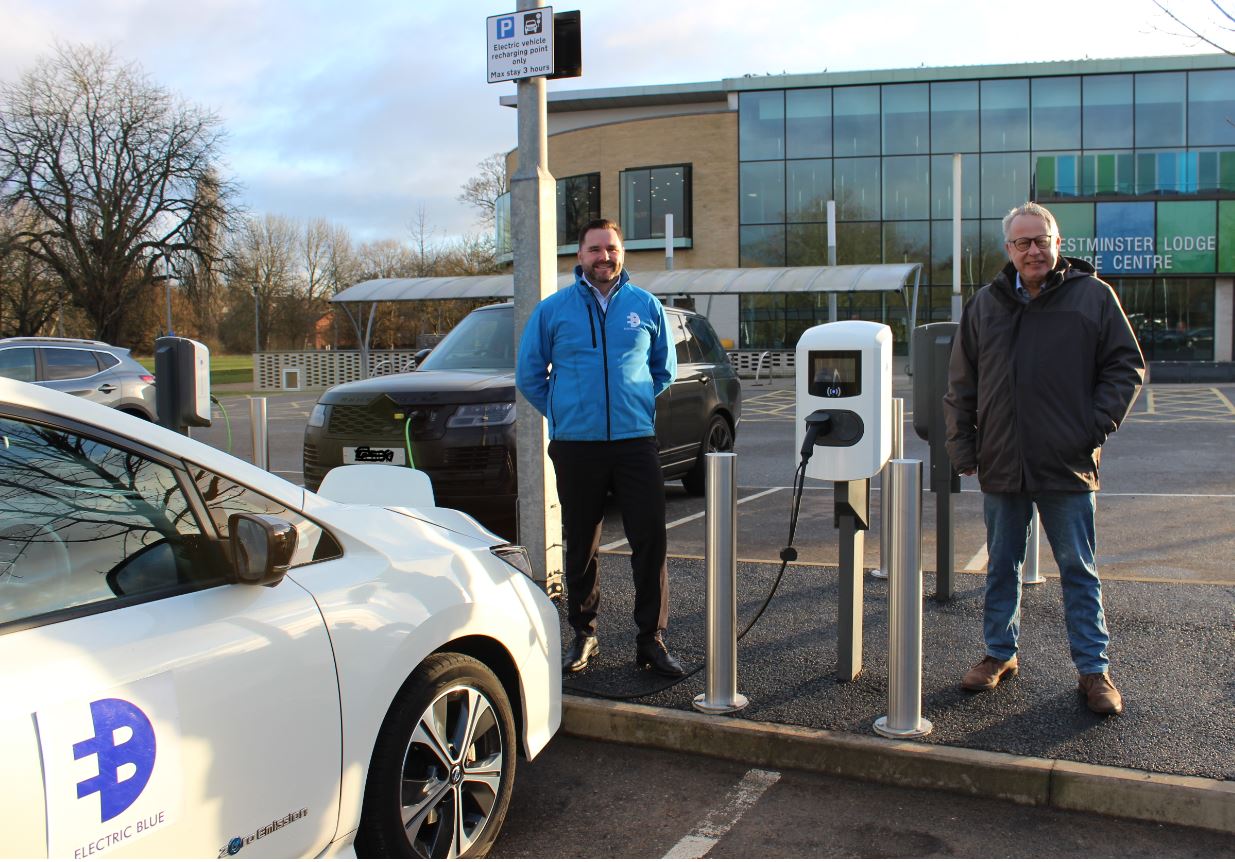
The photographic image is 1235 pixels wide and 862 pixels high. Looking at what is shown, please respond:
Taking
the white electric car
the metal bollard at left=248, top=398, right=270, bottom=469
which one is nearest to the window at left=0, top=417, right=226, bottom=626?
the white electric car

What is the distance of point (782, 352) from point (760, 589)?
109 feet

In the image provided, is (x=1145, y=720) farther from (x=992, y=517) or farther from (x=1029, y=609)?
(x=1029, y=609)

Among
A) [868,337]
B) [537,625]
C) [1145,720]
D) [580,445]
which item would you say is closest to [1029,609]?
[1145,720]

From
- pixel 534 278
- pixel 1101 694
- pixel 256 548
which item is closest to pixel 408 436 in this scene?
pixel 534 278

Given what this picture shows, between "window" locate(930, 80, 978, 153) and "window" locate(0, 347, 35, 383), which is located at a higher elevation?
"window" locate(930, 80, 978, 153)

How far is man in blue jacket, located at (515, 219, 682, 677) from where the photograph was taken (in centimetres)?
475

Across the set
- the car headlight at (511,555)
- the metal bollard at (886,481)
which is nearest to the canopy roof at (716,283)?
the metal bollard at (886,481)

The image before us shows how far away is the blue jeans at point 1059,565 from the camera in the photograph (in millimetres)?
4359

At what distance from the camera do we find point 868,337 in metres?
4.57

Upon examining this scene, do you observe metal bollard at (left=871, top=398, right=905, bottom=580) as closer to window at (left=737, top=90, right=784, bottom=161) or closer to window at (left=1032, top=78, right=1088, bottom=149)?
window at (left=737, top=90, right=784, bottom=161)

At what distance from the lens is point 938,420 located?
5.91 metres

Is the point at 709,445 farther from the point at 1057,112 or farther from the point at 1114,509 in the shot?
the point at 1057,112

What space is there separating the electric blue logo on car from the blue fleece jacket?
276cm

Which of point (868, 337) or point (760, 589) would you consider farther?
point (760, 589)
